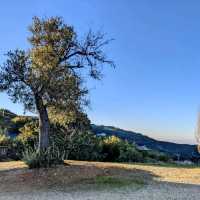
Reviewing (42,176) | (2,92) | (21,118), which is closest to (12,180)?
(42,176)

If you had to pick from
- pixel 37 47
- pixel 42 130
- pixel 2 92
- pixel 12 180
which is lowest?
pixel 12 180

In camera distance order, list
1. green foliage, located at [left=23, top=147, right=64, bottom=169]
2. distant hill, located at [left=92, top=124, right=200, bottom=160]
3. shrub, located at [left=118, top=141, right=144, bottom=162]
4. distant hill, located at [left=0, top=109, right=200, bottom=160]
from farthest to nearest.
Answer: distant hill, located at [left=0, top=109, right=200, bottom=160]
distant hill, located at [left=92, top=124, right=200, bottom=160]
shrub, located at [left=118, top=141, right=144, bottom=162]
green foliage, located at [left=23, top=147, right=64, bottom=169]

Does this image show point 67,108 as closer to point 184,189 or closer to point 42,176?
point 42,176

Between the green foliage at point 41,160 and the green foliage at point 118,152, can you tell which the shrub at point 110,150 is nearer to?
the green foliage at point 118,152

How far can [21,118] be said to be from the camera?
30906 millimetres

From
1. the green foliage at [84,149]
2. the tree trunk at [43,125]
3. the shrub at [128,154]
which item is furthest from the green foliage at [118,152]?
the tree trunk at [43,125]

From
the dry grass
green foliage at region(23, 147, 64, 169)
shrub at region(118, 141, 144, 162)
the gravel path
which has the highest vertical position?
shrub at region(118, 141, 144, 162)

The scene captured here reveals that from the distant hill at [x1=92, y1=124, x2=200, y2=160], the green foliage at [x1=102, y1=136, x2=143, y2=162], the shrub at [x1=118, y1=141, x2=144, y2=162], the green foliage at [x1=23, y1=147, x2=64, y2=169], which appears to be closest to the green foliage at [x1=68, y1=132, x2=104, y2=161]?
the green foliage at [x1=102, y1=136, x2=143, y2=162]

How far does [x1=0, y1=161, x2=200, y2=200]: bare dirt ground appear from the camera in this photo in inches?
444

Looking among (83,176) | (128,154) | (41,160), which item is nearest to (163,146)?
(128,154)

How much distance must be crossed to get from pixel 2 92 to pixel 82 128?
28.1 feet

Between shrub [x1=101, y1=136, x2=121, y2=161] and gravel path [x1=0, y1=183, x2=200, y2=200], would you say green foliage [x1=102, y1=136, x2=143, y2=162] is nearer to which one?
shrub [x1=101, y1=136, x2=121, y2=161]

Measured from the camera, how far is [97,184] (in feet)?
42.2

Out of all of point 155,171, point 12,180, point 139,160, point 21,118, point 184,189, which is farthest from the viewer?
point 21,118
